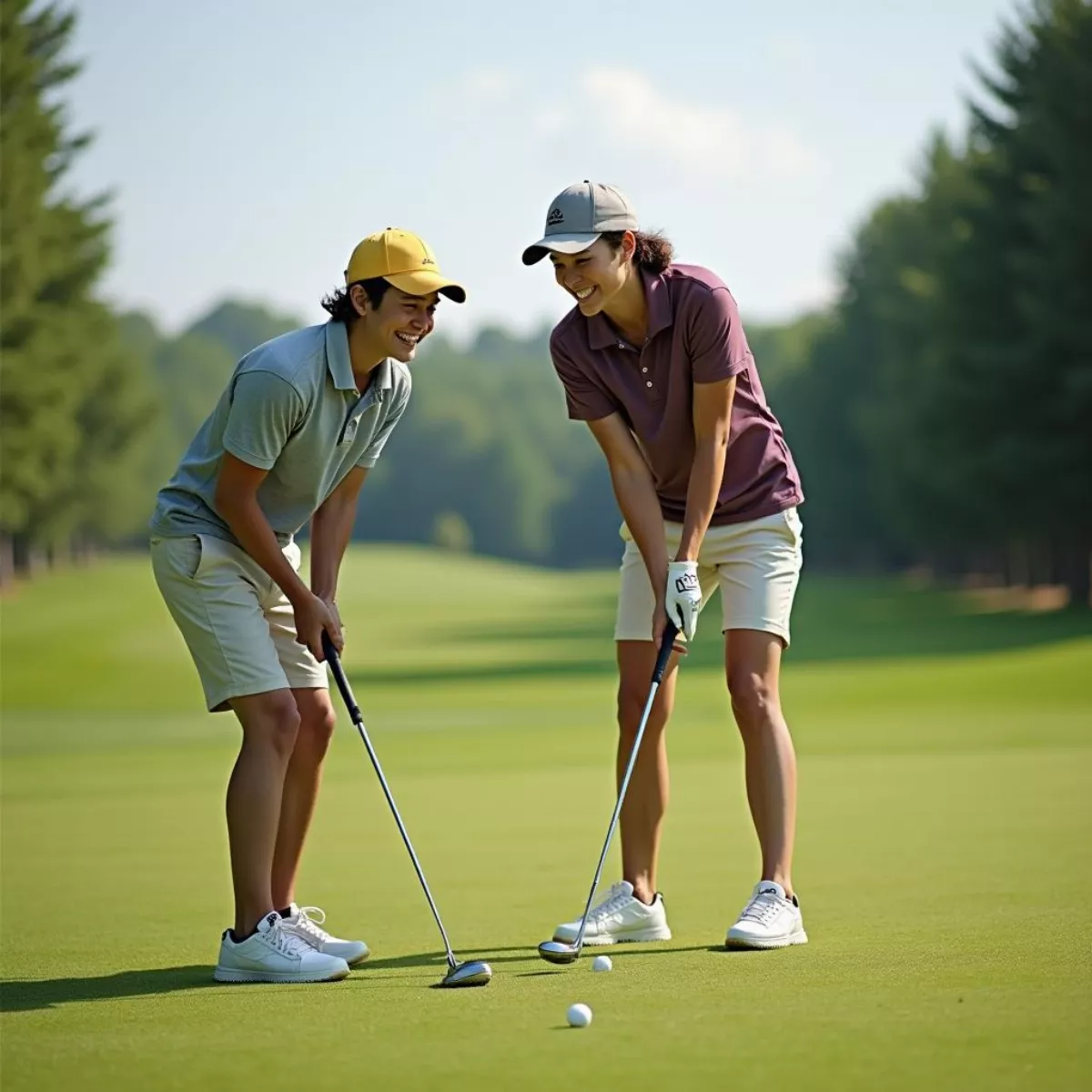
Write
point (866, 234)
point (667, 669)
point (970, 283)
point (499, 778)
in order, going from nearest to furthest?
point (667, 669) → point (499, 778) → point (970, 283) → point (866, 234)

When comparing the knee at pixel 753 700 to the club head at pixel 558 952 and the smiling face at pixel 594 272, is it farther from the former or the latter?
the smiling face at pixel 594 272

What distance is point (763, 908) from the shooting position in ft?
16.4

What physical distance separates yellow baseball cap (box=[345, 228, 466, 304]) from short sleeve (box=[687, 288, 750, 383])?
26.4 inches

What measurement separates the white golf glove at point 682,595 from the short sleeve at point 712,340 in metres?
0.52

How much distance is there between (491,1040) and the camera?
3730 mm

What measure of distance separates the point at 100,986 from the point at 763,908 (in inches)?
65.6

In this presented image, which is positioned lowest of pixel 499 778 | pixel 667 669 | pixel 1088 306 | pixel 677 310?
pixel 499 778

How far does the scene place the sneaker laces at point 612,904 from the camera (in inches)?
209

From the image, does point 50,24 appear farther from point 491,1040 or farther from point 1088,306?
point 491,1040

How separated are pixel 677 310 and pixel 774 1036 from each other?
235 cm

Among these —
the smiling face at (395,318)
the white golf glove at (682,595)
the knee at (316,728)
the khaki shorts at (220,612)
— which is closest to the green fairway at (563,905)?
the knee at (316,728)

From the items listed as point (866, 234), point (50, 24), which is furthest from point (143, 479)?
point (50, 24)

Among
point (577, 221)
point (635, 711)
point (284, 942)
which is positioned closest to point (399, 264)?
point (577, 221)

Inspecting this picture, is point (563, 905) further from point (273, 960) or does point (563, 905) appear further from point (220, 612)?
point (220, 612)
